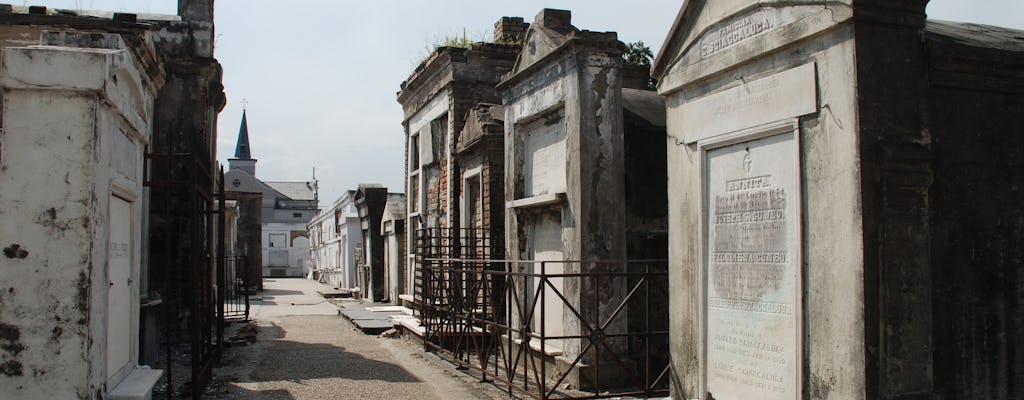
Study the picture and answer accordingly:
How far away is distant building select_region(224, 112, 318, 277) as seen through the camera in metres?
62.8

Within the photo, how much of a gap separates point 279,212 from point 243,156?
40.3 ft

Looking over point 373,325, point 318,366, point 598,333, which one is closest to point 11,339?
point 598,333

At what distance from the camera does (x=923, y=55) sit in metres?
4.45

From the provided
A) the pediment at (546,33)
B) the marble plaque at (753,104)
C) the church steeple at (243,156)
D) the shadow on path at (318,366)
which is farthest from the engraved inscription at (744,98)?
the church steeple at (243,156)

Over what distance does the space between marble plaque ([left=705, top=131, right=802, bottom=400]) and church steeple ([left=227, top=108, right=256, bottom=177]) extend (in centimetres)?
8075

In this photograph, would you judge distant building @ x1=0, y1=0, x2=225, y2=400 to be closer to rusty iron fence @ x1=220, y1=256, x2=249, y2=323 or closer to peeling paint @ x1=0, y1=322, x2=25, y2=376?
peeling paint @ x1=0, y1=322, x2=25, y2=376

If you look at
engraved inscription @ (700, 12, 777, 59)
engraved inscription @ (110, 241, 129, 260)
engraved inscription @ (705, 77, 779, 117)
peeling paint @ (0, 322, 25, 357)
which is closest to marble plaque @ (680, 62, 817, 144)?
engraved inscription @ (705, 77, 779, 117)

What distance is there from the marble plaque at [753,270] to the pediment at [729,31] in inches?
22.6

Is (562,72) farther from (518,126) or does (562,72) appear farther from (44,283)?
(44,283)

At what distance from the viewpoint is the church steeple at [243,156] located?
268ft

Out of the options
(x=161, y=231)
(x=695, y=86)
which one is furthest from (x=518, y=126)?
(x=161, y=231)

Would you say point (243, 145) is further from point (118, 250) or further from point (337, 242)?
point (118, 250)

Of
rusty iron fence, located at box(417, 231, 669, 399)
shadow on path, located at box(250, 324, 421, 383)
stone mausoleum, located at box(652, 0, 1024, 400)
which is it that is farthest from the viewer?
shadow on path, located at box(250, 324, 421, 383)

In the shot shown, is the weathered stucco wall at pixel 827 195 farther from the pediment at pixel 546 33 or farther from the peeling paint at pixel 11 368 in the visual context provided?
the peeling paint at pixel 11 368
